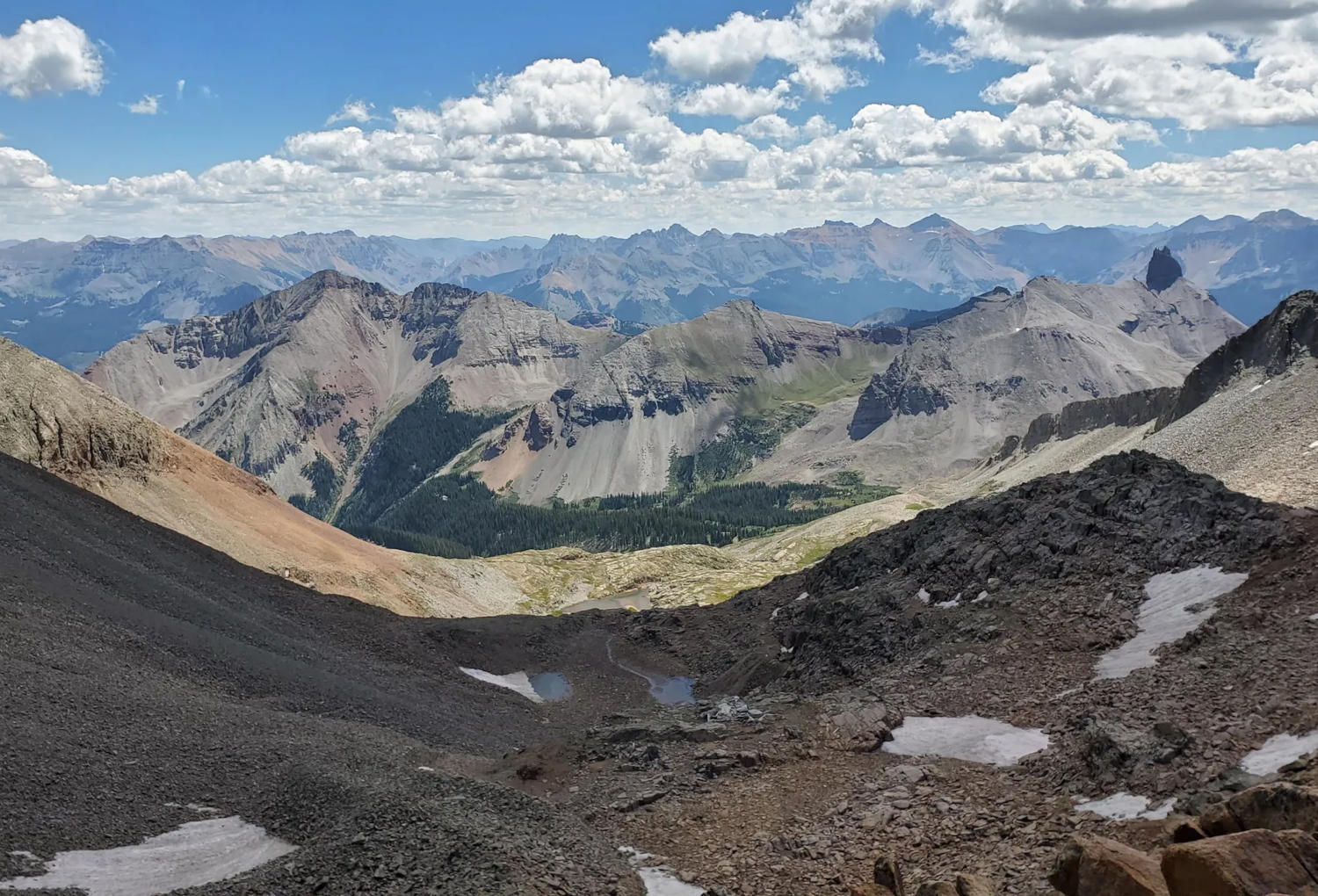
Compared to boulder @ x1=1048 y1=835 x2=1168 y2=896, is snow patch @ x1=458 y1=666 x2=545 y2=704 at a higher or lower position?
lower

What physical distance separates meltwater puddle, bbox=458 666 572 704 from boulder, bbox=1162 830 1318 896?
71105 millimetres

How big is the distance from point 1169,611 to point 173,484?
103982mm

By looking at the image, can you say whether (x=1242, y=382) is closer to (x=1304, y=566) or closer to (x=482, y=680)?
(x=1304, y=566)

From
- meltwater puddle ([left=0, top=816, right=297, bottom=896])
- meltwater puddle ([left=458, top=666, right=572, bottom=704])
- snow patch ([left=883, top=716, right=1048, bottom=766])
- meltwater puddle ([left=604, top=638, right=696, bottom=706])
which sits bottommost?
meltwater puddle ([left=604, top=638, right=696, bottom=706])


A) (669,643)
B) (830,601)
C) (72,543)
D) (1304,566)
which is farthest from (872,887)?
(669,643)

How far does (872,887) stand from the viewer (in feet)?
92.8

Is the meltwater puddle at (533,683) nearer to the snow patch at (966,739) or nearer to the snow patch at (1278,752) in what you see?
the snow patch at (966,739)

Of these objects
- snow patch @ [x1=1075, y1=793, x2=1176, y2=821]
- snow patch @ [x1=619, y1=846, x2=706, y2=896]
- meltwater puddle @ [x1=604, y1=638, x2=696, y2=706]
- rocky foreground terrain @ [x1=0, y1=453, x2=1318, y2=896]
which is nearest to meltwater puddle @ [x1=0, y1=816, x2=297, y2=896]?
rocky foreground terrain @ [x1=0, y1=453, x2=1318, y2=896]

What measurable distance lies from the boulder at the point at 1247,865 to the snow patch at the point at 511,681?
71.6 m

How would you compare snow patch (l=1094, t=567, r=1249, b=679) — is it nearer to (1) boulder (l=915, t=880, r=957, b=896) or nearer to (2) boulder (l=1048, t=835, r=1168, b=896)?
(2) boulder (l=1048, t=835, r=1168, b=896)

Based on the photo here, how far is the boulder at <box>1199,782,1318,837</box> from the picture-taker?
23.2 meters

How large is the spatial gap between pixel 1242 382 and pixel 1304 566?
393ft

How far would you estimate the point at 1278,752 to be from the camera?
30578 millimetres

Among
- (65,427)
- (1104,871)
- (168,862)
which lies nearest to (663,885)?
(1104,871)
